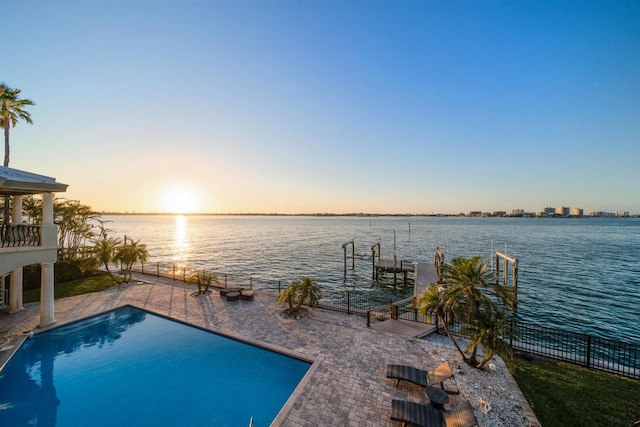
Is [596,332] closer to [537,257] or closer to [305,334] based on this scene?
[305,334]

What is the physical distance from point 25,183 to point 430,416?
1599 cm


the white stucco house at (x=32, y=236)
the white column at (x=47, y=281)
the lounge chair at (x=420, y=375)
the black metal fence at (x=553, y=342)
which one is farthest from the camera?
the white column at (x=47, y=281)

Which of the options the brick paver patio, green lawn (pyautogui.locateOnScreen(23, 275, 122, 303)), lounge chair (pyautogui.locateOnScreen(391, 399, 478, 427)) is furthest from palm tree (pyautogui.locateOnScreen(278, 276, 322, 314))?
green lawn (pyautogui.locateOnScreen(23, 275, 122, 303))

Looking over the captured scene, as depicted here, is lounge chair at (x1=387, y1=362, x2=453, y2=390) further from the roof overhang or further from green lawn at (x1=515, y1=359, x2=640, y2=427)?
the roof overhang

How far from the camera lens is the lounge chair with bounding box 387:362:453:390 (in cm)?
877

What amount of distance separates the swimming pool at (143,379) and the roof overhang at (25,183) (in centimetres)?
679

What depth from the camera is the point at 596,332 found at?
1872 centimetres

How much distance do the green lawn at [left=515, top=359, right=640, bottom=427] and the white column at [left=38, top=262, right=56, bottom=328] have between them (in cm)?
1989

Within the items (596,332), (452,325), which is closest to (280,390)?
(452,325)

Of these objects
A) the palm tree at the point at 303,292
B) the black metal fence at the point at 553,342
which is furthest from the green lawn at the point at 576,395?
the palm tree at the point at 303,292

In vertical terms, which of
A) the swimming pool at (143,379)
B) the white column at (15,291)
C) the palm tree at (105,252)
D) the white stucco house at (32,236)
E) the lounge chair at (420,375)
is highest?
the white stucco house at (32,236)

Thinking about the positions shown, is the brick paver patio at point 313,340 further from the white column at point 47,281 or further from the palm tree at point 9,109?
the palm tree at point 9,109

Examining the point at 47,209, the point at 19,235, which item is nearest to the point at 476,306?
the point at 19,235

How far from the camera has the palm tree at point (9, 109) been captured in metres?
19.8
